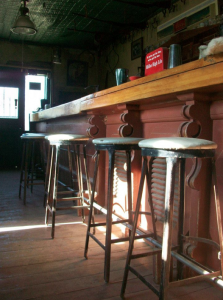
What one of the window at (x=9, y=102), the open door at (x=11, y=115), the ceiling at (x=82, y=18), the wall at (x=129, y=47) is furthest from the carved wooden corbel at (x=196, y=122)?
the window at (x=9, y=102)

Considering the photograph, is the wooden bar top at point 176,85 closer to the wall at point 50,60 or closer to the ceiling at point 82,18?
the ceiling at point 82,18

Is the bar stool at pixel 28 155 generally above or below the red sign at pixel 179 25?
below

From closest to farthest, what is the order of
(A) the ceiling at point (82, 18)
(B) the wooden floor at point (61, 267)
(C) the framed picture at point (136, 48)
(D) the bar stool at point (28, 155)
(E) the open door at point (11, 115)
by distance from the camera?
(B) the wooden floor at point (61, 267), (D) the bar stool at point (28, 155), (A) the ceiling at point (82, 18), (C) the framed picture at point (136, 48), (E) the open door at point (11, 115)

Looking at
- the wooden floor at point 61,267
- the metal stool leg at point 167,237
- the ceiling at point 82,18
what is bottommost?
the wooden floor at point 61,267

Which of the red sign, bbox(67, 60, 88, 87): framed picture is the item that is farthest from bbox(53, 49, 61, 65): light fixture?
the red sign

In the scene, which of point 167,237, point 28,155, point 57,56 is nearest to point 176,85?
point 167,237

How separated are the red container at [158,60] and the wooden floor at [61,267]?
1.29 meters

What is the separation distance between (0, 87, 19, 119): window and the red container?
6.35 m

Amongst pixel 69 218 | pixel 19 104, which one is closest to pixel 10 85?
pixel 19 104

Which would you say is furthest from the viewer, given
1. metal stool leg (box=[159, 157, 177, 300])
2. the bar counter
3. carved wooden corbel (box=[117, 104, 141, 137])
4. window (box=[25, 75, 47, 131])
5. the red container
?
window (box=[25, 75, 47, 131])

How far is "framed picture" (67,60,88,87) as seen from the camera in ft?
27.1

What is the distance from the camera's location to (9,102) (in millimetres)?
7477

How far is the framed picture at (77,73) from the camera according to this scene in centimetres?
827

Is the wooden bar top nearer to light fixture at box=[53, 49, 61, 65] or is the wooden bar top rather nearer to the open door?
the open door
